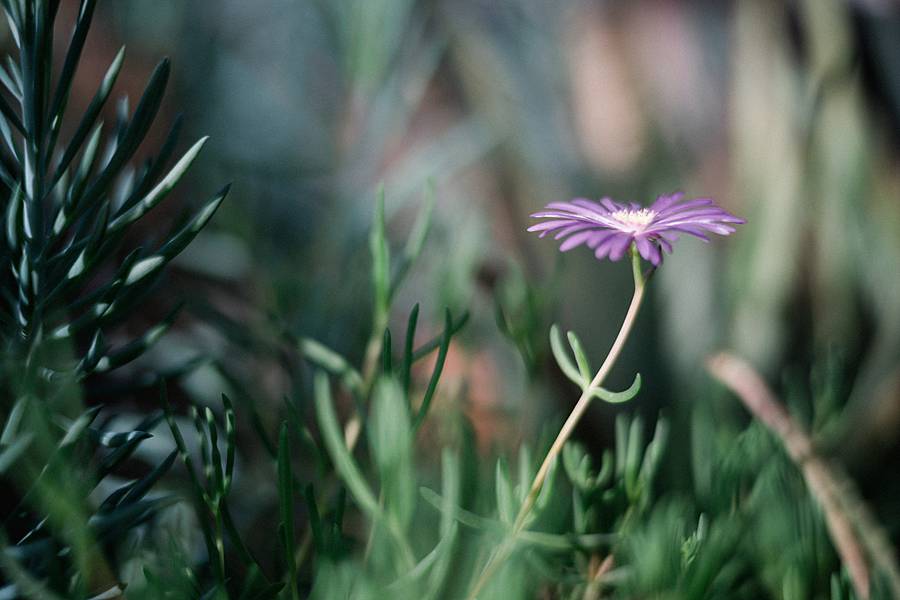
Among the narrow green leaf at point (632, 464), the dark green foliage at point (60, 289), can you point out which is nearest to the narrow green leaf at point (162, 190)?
the dark green foliage at point (60, 289)

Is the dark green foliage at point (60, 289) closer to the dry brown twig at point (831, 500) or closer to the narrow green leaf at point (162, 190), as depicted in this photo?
the narrow green leaf at point (162, 190)

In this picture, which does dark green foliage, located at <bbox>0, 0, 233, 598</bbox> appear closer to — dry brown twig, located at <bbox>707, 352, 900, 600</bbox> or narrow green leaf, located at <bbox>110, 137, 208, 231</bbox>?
narrow green leaf, located at <bbox>110, 137, 208, 231</bbox>

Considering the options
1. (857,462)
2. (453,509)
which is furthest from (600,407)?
(453,509)

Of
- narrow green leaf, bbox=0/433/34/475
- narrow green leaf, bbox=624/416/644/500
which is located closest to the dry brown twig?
narrow green leaf, bbox=624/416/644/500

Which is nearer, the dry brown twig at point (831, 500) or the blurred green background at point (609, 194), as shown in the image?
the dry brown twig at point (831, 500)

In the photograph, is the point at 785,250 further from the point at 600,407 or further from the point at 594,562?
the point at 594,562
